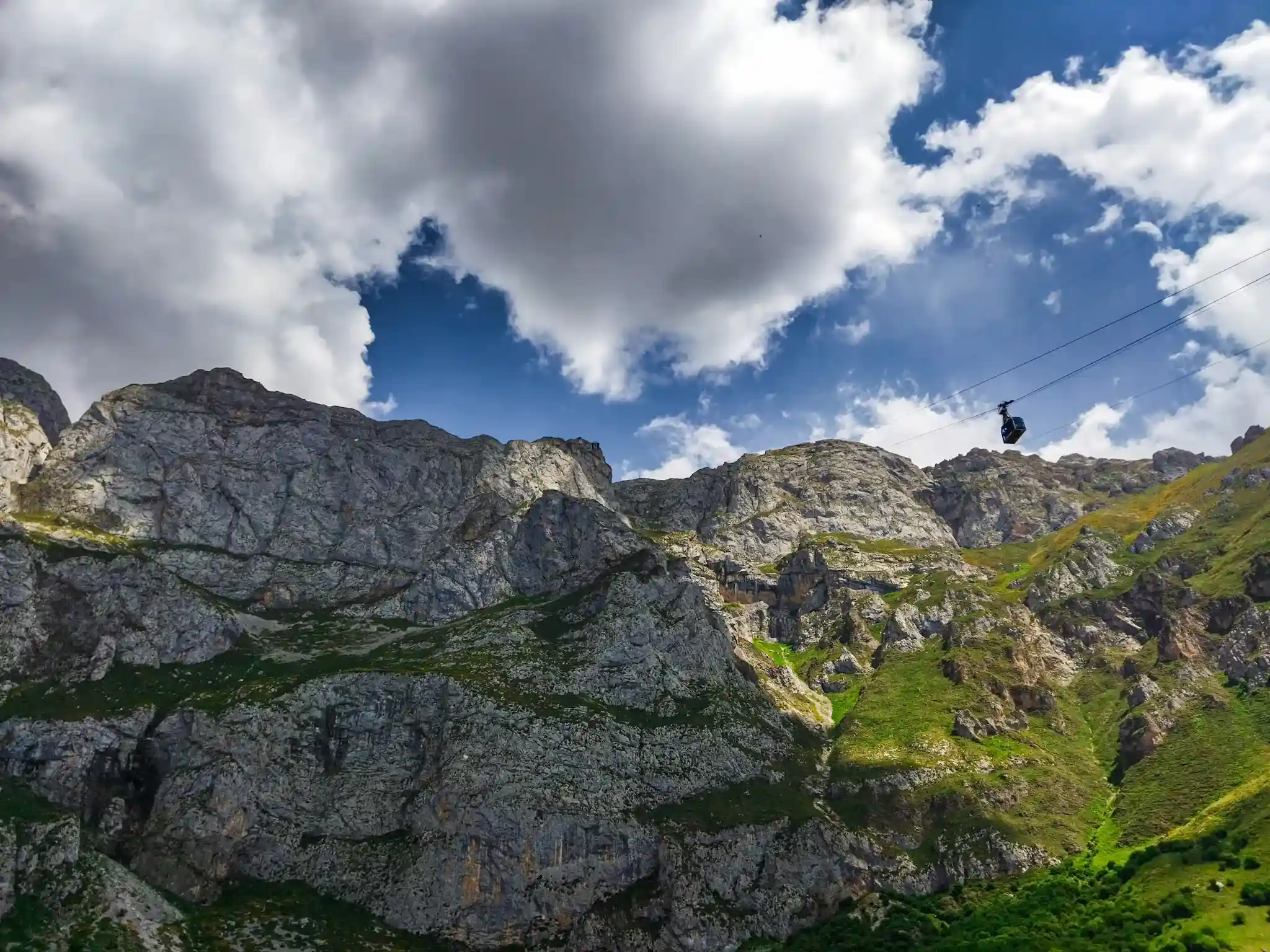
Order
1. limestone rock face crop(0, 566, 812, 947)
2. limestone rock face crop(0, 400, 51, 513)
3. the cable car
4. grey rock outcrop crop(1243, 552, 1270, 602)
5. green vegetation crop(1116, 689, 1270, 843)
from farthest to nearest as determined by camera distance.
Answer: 1. limestone rock face crop(0, 400, 51, 513)
2. grey rock outcrop crop(1243, 552, 1270, 602)
3. green vegetation crop(1116, 689, 1270, 843)
4. limestone rock face crop(0, 566, 812, 947)
5. the cable car

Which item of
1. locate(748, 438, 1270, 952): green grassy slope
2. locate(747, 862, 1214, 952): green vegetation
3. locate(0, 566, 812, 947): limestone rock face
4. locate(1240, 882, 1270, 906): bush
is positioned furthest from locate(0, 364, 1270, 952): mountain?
locate(1240, 882, 1270, 906): bush

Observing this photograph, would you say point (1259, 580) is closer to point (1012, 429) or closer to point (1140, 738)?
point (1140, 738)

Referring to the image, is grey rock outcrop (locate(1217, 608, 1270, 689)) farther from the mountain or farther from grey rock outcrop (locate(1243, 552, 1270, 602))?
grey rock outcrop (locate(1243, 552, 1270, 602))

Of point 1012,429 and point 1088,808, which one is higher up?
point 1012,429

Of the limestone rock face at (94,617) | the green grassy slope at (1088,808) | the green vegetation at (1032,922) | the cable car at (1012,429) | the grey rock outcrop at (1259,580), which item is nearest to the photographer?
the cable car at (1012,429)

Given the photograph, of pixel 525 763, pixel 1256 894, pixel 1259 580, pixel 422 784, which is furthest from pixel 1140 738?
pixel 422 784

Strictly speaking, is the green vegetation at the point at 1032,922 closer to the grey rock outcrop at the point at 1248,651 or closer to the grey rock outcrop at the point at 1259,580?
the grey rock outcrop at the point at 1248,651

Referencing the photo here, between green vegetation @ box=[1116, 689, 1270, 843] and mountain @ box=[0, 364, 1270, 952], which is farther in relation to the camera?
green vegetation @ box=[1116, 689, 1270, 843]

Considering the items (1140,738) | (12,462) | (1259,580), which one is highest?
(12,462)

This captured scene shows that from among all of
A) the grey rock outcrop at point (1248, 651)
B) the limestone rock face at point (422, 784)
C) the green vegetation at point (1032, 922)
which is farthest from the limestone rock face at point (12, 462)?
the grey rock outcrop at point (1248, 651)

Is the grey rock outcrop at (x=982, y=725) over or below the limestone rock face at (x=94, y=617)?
below

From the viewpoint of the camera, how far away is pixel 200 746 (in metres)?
119

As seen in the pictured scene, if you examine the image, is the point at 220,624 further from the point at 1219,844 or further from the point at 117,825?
the point at 1219,844

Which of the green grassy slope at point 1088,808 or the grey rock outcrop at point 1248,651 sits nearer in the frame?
the green grassy slope at point 1088,808
